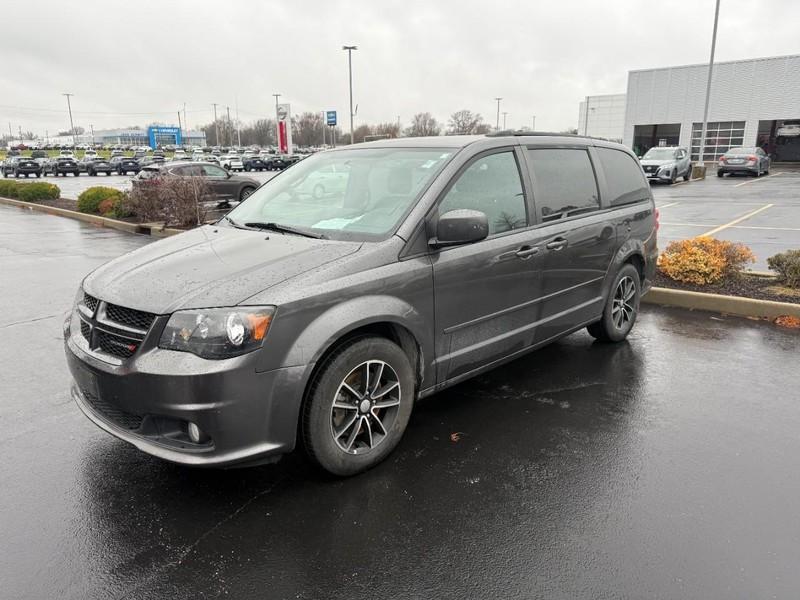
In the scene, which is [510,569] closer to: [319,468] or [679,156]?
[319,468]

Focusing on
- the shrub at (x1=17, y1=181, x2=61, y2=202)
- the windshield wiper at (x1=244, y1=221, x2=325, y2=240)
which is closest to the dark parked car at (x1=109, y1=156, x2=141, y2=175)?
the shrub at (x1=17, y1=181, x2=61, y2=202)

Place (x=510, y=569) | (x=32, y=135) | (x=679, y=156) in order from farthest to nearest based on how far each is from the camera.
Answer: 1. (x=32, y=135)
2. (x=679, y=156)
3. (x=510, y=569)

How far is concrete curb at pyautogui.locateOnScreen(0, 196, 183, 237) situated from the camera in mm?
12648

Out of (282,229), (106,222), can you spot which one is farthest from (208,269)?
(106,222)

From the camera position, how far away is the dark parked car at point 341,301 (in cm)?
281

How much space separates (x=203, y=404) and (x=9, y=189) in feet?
82.1

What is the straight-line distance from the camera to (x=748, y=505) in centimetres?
305

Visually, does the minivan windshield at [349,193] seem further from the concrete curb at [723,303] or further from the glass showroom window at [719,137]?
the glass showroom window at [719,137]

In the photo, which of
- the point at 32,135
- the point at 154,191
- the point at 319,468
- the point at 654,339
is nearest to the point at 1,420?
the point at 319,468

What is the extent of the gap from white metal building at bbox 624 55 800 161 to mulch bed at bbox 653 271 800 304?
4256 centimetres

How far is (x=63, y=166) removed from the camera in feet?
150

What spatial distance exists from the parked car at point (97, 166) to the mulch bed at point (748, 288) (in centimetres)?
4967

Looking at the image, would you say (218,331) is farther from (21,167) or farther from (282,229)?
(21,167)

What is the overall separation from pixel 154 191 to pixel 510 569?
12758 millimetres
